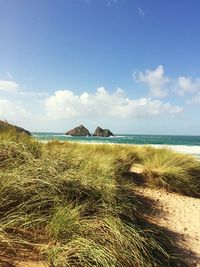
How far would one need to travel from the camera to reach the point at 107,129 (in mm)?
71875

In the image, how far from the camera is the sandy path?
5074 mm

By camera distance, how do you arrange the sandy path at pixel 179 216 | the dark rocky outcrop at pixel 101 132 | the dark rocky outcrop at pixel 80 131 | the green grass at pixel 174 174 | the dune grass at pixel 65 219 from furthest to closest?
the dark rocky outcrop at pixel 101 132
the dark rocky outcrop at pixel 80 131
the green grass at pixel 174 174
the sandy path at pixel 179 216
the dune grass at pixel 65 219

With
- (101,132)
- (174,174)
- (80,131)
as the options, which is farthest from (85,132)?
(174,174)

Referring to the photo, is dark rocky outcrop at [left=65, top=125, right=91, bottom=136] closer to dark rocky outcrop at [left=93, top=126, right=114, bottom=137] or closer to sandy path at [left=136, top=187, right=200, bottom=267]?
dark rocky outcrop at [left=93, top=126, right=114, bottom=137]

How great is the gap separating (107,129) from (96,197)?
220 ft

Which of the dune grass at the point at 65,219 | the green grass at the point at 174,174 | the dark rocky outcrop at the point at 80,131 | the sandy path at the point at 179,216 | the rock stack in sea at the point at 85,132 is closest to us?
the dune grass at the point at 65,219

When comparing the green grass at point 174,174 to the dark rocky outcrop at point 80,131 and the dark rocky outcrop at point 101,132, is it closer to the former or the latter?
the dark rocky outcrop at point 80,131

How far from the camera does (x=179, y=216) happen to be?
672cm

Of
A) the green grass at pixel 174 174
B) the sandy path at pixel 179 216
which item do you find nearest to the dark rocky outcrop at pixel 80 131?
the green grass at pixel 174 174

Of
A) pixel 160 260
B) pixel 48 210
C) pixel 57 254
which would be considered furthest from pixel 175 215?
pixel 57 254

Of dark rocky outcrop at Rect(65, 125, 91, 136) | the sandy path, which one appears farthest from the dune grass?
dark rocky outcrop at Rect(65, 125, 91, 136)

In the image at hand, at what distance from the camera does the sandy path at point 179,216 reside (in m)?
5.07

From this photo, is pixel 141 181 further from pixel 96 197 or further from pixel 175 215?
pixel 96 197

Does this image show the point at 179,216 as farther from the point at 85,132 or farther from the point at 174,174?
the point at 85,132
